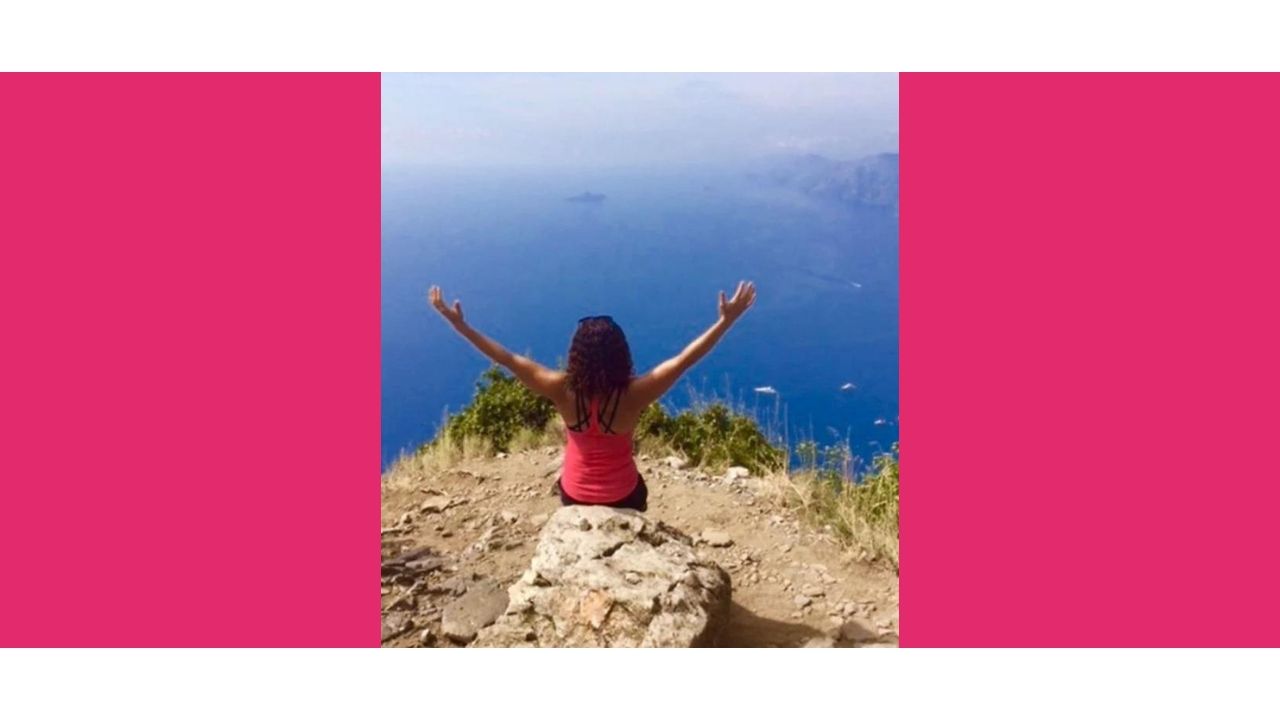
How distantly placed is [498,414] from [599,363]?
10.2ft

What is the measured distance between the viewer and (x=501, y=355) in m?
3.87

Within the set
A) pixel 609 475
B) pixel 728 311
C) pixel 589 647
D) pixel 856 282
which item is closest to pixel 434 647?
pixel 589 647

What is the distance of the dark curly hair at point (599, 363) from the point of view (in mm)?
3980

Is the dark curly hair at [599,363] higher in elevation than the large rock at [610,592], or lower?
higher

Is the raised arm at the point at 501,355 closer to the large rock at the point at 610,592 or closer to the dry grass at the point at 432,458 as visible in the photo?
the large rock at the point at 610,592

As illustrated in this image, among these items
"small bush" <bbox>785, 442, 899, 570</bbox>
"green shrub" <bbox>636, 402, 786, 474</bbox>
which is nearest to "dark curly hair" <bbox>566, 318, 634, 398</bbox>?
"small bush" <bbox>785, 442, 899, 570</bbox>

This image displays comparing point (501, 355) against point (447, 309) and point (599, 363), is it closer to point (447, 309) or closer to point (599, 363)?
point (447, 309)

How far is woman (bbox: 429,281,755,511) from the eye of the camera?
387 cm

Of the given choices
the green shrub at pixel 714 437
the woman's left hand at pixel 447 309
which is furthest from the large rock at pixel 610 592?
the green shrub at pixel 714 437

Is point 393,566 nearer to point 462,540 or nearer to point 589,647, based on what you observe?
point 462,540

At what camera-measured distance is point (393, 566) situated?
4859 millimetres

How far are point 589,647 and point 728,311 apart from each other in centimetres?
155

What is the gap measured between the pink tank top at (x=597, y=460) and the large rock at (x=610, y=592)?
0.53 feet

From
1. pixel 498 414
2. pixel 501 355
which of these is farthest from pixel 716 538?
pixel 498 414
